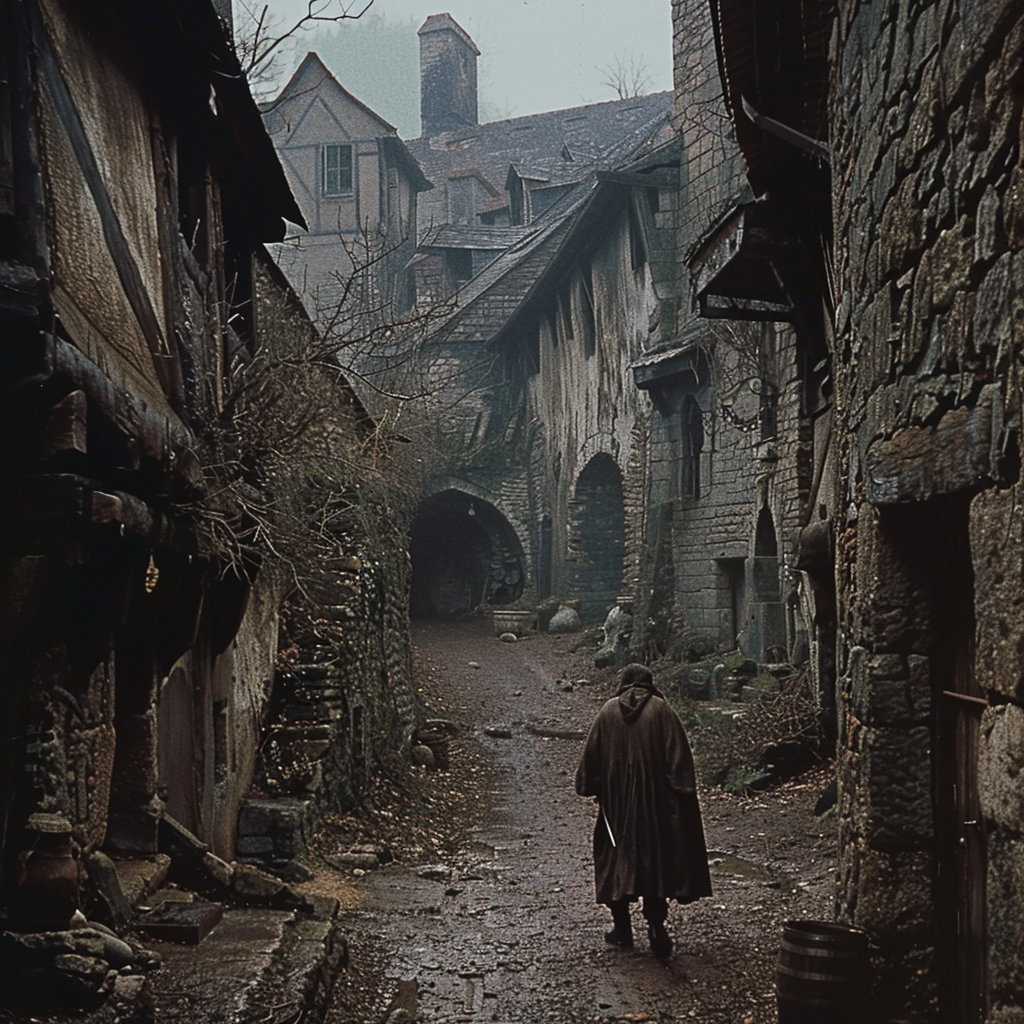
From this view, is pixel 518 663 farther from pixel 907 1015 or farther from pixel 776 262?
pixel 907 1015

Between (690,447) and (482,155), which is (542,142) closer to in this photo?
(482,155)

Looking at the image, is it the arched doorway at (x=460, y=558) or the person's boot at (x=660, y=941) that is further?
the arched doorway at (x=460, y=558)

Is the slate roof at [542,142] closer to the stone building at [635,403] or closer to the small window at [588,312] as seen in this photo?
the stone building at [635,403]

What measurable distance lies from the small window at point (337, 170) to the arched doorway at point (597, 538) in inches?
576

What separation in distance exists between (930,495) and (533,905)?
506 cm

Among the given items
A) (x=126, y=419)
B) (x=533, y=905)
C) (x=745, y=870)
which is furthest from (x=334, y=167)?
(x=126, y=419)

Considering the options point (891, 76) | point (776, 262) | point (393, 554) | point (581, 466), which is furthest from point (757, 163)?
point (581, 466)

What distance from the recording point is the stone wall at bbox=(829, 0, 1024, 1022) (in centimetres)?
346

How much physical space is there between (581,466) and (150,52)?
17.8 m

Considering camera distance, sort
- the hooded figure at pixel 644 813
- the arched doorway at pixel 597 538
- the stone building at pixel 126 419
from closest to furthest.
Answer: the stone building at pixel 126 419, the hooded figure at pixel 644 813, the arched doorway at pixel 597 538

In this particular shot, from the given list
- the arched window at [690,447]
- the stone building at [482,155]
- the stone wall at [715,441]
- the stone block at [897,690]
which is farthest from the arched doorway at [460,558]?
the stone block at [897,690]

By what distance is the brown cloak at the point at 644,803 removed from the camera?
7090 millimetres

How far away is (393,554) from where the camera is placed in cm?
1437

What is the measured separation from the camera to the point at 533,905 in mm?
8312
